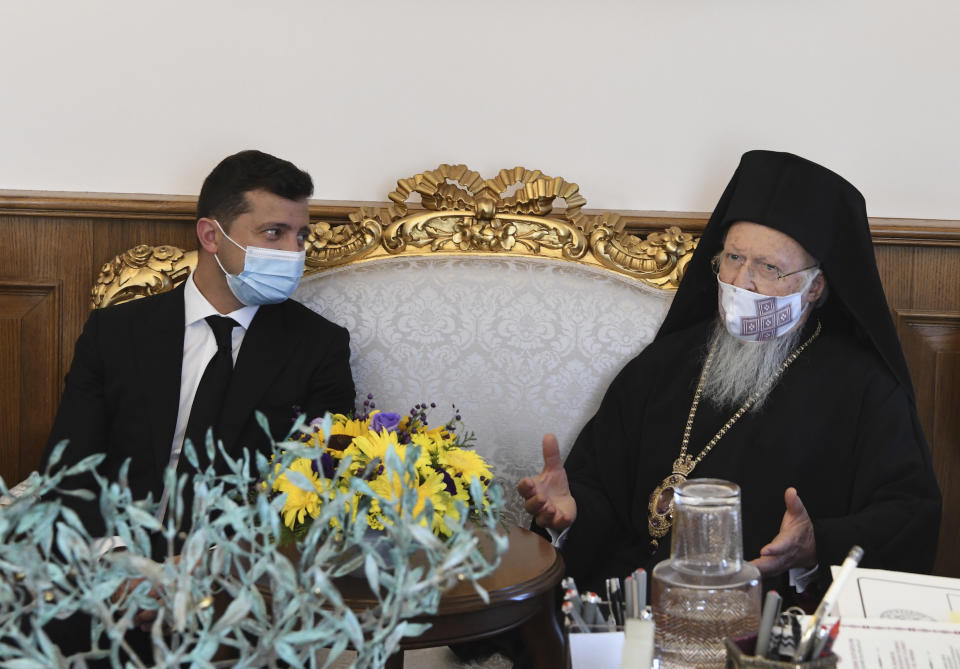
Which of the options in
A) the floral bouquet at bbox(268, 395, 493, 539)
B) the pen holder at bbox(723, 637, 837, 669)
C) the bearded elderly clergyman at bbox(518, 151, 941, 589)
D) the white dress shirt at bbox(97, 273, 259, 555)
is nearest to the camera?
the pen holder at bbox(723, 637, 837, 669)

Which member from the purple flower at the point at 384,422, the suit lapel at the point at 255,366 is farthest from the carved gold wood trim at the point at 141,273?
the purple flower at the point at 384,422

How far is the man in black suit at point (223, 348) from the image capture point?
286 cm

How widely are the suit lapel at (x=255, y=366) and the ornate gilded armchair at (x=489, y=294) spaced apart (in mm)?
194

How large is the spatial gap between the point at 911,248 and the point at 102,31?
2660 millimetres

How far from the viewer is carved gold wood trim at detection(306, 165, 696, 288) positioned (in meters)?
3.13

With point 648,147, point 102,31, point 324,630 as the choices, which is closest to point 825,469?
point 648,147

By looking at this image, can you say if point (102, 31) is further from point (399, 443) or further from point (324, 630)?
point (324, 630)

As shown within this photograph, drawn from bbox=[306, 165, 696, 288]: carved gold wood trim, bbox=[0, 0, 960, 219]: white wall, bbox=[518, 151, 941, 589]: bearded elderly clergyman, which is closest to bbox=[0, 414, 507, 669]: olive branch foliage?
bbox=[518, 151, 941, 589]: bearded elderly clergyman

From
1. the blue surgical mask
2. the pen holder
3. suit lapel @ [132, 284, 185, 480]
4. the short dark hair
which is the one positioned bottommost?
suit lapel @ [132, 284, 185, 480]

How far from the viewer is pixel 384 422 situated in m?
1.99

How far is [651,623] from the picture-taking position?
4.29ft

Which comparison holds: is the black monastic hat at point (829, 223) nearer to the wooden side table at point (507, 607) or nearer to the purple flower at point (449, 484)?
the wooden side table at point (507, 607)

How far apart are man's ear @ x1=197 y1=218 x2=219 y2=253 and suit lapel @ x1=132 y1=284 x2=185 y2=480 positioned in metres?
0.19

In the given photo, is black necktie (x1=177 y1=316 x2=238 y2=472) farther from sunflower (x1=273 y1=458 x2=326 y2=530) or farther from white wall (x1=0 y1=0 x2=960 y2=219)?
sunflower (x1=273 y1=458 x2=326 y2=530)
